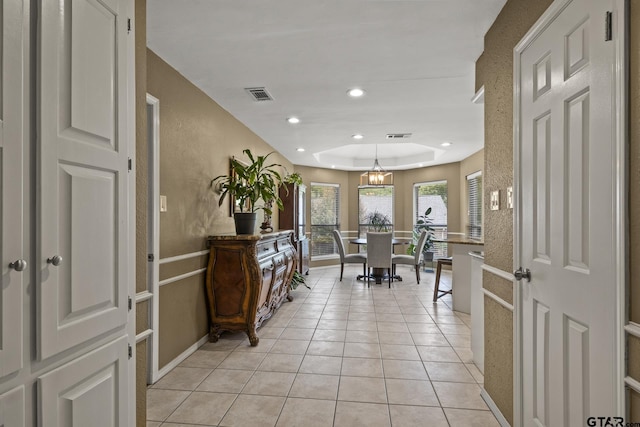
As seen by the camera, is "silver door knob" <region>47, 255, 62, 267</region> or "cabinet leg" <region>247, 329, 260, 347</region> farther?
"cabinet leg" <region>247, 329, 260, 347</region>

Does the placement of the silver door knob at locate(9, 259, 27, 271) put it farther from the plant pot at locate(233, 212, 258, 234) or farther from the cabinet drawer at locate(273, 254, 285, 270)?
the cabinet drawer at locate(273, 254, 285, 270)

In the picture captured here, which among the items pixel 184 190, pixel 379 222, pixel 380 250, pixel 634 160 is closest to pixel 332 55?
pixel 184 190

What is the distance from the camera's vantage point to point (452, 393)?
240 cm

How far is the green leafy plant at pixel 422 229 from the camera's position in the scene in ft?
25.7

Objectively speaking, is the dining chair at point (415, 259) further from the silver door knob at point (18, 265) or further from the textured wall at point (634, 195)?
the silver door knob at point (18, 265)

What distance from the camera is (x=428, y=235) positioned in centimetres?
772

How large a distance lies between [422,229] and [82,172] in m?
7.58

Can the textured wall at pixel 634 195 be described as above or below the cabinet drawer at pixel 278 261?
above

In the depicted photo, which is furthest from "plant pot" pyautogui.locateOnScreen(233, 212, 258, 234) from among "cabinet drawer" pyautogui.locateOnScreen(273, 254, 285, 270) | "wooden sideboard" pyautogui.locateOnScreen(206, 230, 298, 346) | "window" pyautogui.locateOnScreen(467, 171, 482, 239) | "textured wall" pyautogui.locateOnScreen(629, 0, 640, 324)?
"window" pyautogui.locateOnScreen(467, 171, 482, 239)

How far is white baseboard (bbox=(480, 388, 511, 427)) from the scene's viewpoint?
2.00 meters

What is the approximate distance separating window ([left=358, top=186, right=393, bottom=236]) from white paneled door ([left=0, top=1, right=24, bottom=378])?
7942mm

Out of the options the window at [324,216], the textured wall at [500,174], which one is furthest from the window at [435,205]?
the textured wall at [500,174]

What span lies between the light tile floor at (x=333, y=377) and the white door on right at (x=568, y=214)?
0.76m

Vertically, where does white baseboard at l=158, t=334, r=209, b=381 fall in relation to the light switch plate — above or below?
below
